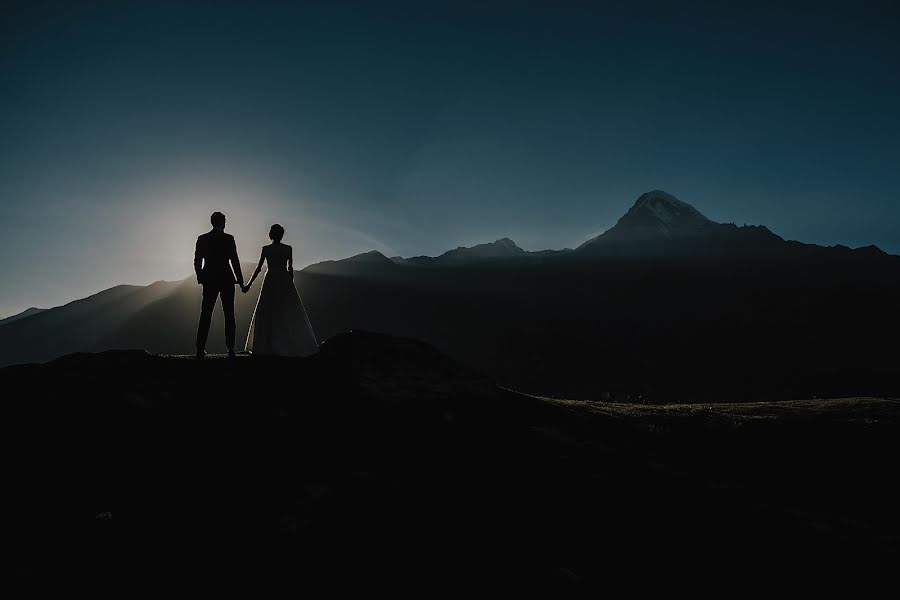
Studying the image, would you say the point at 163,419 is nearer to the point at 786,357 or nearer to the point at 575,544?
the point at 575,544

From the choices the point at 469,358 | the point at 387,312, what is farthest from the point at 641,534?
the point at 387,312

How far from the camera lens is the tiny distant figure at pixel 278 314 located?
1267 centimetres

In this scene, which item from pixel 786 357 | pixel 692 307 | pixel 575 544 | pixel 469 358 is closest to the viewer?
pixel 575 544

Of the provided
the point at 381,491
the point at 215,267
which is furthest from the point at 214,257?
the point at 381,491

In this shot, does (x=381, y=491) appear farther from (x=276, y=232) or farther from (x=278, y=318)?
(x=276, y=232)

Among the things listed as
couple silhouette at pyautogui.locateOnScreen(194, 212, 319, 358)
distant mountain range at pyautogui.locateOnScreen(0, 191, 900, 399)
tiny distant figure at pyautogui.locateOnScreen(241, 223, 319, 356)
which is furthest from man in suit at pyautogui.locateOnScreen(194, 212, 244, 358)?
distant mountain range at pyautogui.locateOnScreen(0, 191, 900, 399)

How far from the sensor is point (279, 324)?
12.8 m

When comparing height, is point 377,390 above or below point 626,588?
above

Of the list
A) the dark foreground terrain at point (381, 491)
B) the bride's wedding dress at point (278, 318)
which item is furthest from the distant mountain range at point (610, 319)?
the bride's wedding dress at point (278, 318)

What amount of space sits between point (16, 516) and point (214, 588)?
3079mm

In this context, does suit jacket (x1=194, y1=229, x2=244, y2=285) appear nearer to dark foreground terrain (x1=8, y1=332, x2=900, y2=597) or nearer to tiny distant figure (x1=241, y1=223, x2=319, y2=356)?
tiny distant figure (x1=241, y1=223, x2=319, y2=356)

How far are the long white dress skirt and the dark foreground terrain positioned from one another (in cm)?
87

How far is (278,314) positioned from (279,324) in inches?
11.2

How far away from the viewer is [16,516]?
5.95 metres
